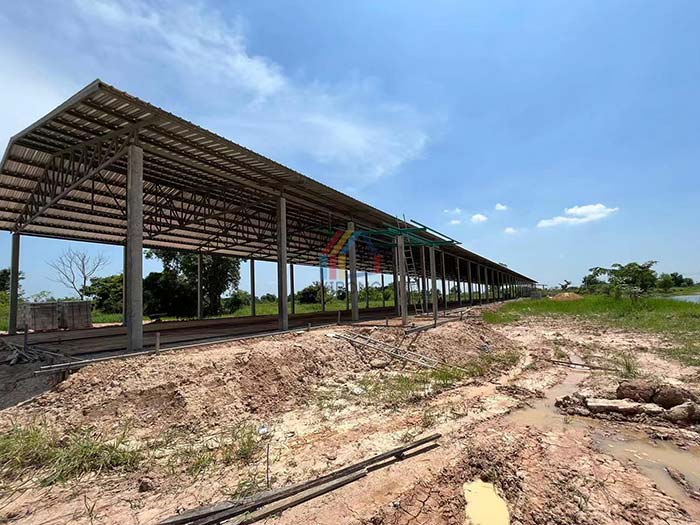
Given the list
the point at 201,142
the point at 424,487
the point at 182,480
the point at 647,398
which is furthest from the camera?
the point at 201,142

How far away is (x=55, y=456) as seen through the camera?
5.06m

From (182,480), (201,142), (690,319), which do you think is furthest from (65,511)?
(690,319)

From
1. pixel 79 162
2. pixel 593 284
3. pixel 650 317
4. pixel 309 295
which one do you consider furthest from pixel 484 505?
pixel 593 284

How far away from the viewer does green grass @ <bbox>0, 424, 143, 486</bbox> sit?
4836mm

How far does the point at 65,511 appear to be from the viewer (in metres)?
4.11

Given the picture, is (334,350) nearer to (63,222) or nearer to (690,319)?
(63,222)

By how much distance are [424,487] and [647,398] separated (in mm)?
6396

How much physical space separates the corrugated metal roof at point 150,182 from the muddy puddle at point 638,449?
10580 mm

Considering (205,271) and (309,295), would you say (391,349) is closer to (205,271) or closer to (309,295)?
(205,271)

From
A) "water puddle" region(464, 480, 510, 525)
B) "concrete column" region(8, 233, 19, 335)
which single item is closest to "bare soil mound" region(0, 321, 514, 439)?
"water puddle" region(464, 480, 510, 525)

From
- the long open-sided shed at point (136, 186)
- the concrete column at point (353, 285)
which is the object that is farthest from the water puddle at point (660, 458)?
the concrete column at point (353, 285)

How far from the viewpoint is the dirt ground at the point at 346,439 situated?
417 cm
